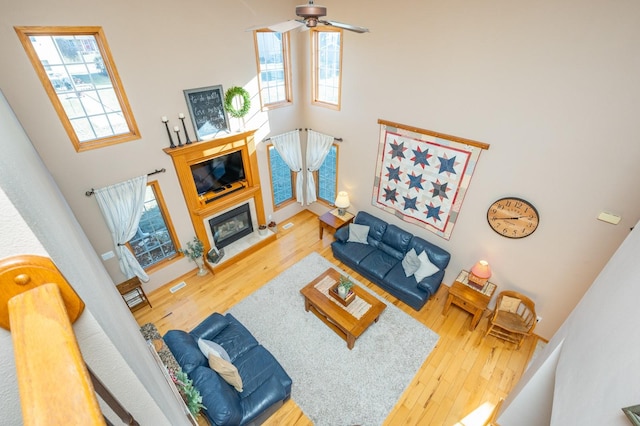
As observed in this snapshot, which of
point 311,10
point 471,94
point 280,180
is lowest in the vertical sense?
point 280,180

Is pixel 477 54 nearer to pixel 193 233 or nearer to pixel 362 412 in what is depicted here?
pixel 362 412

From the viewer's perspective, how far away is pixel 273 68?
5.44 m

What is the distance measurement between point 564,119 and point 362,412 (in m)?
4.27

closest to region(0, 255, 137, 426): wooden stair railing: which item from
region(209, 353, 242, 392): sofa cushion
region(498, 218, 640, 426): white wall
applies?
region(498, 218, 640, 426): white wall

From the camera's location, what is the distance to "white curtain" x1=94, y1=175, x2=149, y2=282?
4.09 meters

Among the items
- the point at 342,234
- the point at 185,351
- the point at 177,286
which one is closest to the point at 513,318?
the point at 342,234

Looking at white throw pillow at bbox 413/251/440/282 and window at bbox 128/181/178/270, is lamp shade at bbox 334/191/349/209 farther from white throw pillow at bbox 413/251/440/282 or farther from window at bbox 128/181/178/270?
window at bbox 128/181/178/270

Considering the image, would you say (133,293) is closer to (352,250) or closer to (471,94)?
(352,250)

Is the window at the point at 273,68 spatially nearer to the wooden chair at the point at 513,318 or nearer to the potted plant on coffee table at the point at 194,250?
the potted plant on coffee table at the point at 194,250

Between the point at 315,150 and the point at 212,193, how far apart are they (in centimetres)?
236

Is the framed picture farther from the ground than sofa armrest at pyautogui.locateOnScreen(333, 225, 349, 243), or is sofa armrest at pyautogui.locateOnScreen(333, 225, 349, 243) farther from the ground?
the framed picture

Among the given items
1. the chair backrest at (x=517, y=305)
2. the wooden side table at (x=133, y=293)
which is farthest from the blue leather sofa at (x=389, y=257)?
the wooden side table at (x=133, y=293)

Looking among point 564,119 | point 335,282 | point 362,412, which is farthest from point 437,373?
point 564,119

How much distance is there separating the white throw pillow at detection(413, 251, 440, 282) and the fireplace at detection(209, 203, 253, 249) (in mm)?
3559
